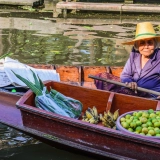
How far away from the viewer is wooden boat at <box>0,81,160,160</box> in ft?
14.7

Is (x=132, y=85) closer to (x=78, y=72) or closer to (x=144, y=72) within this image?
(x=144, y=72)

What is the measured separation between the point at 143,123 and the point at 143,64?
1.30 meters

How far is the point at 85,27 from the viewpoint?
45.1 feet

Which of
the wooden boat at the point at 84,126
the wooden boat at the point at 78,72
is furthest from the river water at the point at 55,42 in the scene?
the wooden boat at the point at 78,72

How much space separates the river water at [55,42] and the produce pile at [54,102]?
0.58 meters

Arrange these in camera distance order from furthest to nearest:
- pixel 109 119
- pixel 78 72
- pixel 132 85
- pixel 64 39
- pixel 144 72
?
1. pixel 64 39
2. pixel 78 72
3. pixel 144 72
4. pixel 132 85
5. pixel 109 119

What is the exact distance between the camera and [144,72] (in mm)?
5707

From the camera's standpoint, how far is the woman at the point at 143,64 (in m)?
5.52

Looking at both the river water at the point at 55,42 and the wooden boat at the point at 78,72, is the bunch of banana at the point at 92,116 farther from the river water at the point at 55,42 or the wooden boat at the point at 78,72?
the wooden boat at the point at 78,72

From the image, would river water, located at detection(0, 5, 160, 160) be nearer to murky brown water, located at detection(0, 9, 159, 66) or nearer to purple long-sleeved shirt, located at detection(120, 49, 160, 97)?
murky brown water, located at detection(0, 9, 159, 66)

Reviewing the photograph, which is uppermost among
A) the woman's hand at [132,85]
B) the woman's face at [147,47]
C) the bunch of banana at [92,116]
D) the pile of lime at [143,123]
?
the woman's face at [147,47]

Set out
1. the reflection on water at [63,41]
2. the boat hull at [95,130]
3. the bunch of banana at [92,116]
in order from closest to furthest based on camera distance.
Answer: the boat hull at [95,130] → the bunch of banana at [92,116] → the reflection on water at [63,41]

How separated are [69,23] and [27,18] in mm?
1700

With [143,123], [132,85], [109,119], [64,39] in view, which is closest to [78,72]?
[132,85]
